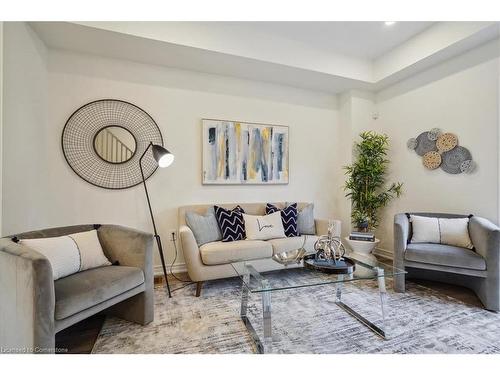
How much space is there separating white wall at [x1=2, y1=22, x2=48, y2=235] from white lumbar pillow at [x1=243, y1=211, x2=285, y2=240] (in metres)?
2.01

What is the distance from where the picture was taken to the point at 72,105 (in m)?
2.66

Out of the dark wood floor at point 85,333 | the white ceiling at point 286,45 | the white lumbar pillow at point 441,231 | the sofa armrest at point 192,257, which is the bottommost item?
the dark wood floor at point 85,333

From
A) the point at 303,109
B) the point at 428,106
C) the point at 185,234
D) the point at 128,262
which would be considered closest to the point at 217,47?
the point at 303,109

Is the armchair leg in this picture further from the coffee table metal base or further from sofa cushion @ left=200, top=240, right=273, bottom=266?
sofa cushion @ left=200, top=240, right=273, bottom=266

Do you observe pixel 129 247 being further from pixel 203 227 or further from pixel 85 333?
pixel 203 227

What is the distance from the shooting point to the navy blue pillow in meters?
2.98

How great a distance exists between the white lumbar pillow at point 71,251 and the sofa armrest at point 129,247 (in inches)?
2.9

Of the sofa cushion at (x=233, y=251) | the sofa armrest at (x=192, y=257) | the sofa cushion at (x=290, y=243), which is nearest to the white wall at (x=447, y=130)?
the sofa cushion at (x=290, y=243)

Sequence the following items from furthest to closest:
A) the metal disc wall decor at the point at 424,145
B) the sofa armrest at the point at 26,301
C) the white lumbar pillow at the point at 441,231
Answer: the metal disc wall decor at the point at 424,145 → the white lumbar pillow at the point at 441,231 → the sofa armrest at the point at 26,301

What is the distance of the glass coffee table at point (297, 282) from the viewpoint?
1.61 m

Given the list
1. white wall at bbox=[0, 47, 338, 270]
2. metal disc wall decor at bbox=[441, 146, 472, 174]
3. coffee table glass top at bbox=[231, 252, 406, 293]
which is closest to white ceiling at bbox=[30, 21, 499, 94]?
white wall at bbox=[0, 47, 338, 270]

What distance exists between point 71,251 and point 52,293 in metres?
0.52

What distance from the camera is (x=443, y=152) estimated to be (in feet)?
9.72

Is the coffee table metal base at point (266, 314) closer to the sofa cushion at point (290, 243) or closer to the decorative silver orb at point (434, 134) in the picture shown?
the sofa cushion at point (290, 243)
